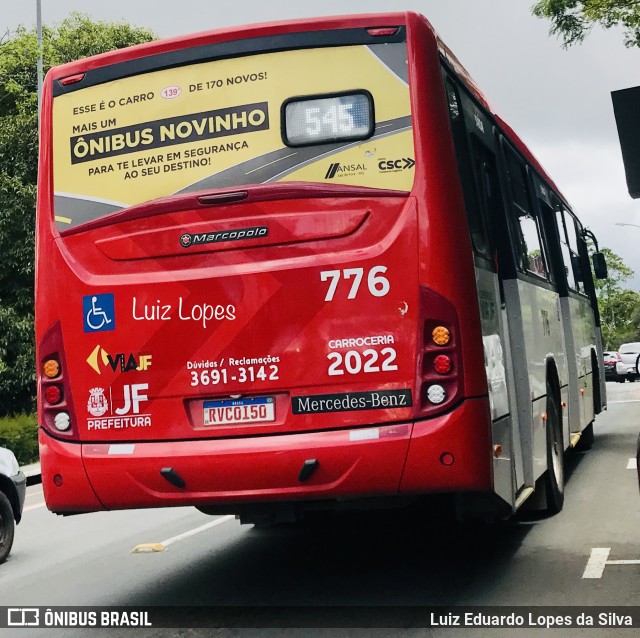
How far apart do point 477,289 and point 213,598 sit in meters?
2.67

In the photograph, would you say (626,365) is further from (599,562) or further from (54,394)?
(54,394)

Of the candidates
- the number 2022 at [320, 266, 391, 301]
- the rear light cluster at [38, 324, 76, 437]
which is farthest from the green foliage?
the number 2022 at [320, 266, 391, 301]

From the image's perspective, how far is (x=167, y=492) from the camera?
6.43m

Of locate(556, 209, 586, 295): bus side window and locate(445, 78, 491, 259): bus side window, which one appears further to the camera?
locate(556, 209, 586, 295): bus side window

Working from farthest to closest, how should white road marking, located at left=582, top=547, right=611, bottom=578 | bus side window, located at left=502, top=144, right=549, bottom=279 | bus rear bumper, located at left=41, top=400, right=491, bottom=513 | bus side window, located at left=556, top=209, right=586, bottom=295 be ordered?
bus side window, located at left=556, top=209, right=586, bottom=295 < bus side window, located at left=502, top=144, right=549, bottom=279 < white road marking, located at left=582, top=547, right=611, bottom=578 < bus rear bumper, located at left=41, top=400, right=491, bottom=513

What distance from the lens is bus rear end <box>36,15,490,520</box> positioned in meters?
6.22

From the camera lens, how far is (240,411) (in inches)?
252

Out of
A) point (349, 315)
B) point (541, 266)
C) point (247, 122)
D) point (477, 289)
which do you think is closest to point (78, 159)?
point (247, 122)

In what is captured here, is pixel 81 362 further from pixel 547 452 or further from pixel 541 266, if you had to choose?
pixel 541 266

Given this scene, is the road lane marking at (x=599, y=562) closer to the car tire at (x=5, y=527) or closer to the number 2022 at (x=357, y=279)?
the number 2022 at (x=357, y=279)

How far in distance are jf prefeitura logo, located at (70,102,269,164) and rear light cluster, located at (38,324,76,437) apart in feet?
3.79

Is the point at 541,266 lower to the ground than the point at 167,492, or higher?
higher

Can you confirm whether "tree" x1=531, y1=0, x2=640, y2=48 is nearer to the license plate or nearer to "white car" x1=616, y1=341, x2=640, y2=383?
the license plate

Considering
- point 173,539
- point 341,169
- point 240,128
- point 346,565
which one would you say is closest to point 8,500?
point 173,539
